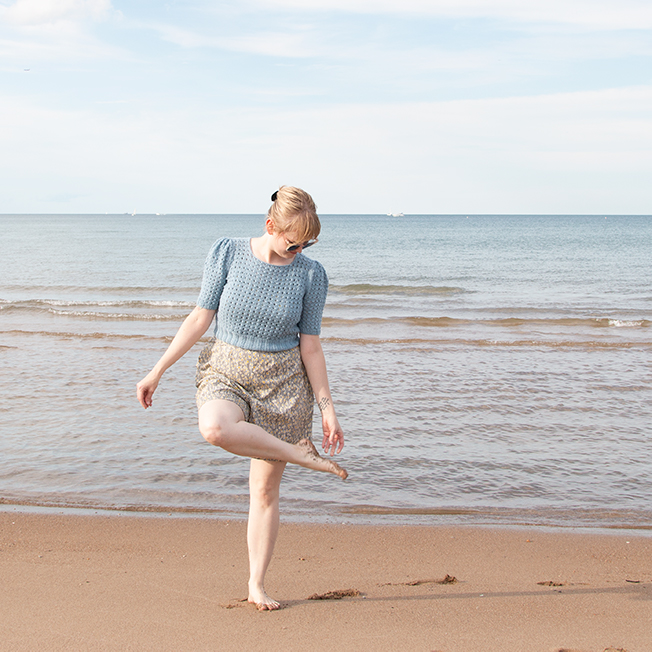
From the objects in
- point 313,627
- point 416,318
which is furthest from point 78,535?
point 416,318

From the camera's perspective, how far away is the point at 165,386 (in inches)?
317

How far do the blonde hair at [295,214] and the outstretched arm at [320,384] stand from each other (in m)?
0.50

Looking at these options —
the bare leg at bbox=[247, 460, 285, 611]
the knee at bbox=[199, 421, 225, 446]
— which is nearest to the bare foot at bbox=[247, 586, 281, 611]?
the bare leg at bbox=[247, 460, 285, 611]

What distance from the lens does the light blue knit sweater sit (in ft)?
8.95

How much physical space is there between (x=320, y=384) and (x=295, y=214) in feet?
2.60

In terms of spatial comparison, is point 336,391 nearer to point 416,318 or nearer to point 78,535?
point 78,535

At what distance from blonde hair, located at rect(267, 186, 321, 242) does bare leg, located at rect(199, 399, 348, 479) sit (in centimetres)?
74

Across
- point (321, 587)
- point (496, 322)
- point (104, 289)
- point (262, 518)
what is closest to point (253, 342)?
point (262, 518)

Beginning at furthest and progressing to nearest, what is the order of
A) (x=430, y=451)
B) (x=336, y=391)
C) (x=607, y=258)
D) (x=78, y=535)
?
1. (x=607, y=258)
2. (x=336, y=391)
3. (x=430, y=451)
4. (x=78, y=535)

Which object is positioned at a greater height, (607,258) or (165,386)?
(607,258)

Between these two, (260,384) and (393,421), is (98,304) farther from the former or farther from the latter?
(260,384)

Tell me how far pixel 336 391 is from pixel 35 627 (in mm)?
Result: 5533

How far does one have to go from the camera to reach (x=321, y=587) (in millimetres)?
3281

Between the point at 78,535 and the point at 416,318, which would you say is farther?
the point at 416,318
